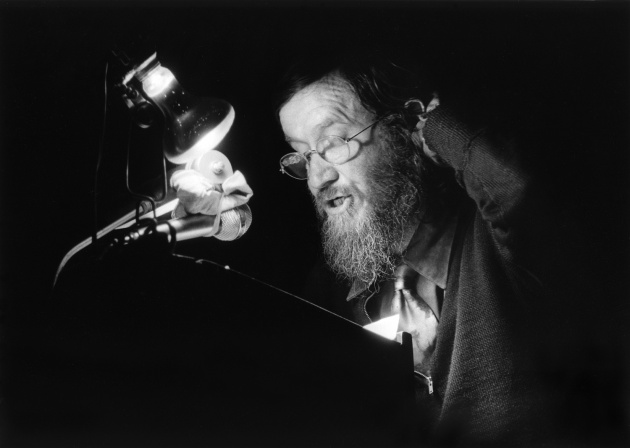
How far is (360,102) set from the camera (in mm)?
1644

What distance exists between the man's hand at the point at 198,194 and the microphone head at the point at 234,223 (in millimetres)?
31

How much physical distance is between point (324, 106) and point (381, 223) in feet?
1.13

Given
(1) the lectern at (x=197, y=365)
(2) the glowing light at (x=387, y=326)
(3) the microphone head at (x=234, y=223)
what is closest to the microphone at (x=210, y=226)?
(3) the microphone head at (x=234, y=223)

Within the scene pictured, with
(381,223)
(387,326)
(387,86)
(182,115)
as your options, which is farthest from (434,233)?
(182,115)

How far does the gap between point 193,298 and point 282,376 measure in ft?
0.64

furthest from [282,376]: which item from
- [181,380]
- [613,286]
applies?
[613,286]

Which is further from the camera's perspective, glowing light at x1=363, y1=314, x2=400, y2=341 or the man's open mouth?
the man's open mouth

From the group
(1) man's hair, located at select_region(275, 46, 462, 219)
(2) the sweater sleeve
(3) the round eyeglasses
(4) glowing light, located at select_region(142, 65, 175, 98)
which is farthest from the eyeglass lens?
(4) glowing light, located at select_region(142, 65, 175, 98)

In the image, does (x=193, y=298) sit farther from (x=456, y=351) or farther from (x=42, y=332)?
(x=456, y=351)

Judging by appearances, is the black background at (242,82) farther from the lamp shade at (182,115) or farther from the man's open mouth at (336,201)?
the lamp shade at (182,115)

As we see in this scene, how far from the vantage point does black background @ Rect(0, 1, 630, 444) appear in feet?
5.29

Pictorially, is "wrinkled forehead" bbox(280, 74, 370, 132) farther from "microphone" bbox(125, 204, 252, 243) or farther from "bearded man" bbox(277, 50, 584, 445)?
"microphone" bbox(125, 204, 252, 243)

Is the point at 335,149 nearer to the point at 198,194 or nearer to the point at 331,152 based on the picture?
the point at 331,152

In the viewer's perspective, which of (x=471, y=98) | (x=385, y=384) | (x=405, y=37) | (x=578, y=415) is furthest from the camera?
(x=405, y=37)
